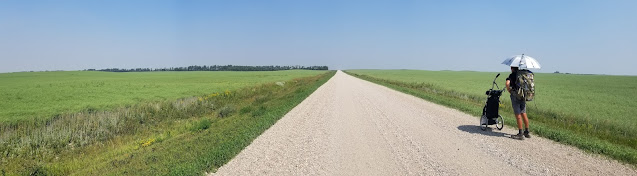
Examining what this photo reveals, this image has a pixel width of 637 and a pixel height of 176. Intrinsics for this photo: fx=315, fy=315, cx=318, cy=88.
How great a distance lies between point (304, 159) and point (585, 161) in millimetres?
5844

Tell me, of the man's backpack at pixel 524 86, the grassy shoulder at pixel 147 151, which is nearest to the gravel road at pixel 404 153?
the grassy shoulder at pixel 147 151

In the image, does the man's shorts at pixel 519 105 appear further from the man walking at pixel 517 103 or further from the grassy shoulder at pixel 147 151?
the grassy shoulder at pixel 147 151

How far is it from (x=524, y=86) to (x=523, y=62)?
65 centimetres

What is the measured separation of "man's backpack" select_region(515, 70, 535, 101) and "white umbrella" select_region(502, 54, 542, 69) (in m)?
0.29

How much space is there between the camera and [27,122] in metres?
14.6

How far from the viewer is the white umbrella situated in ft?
27.7

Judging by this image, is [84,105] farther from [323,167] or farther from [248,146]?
[323,167]

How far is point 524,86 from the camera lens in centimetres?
852

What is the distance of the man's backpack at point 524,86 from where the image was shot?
852 cm

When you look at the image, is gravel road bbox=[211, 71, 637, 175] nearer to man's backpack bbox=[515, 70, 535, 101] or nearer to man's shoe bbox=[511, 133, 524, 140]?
man's shoe bbox=[511, 133, 524, 140]

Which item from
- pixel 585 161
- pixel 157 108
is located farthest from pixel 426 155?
pixel 157 108

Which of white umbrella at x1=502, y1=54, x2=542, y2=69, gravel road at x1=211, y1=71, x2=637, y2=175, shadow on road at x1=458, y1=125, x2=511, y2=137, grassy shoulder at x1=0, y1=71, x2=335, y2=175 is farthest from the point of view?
shadow on road at x1=458, y1=125, x2=511, y2=137

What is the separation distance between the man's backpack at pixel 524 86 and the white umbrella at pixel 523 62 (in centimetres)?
29

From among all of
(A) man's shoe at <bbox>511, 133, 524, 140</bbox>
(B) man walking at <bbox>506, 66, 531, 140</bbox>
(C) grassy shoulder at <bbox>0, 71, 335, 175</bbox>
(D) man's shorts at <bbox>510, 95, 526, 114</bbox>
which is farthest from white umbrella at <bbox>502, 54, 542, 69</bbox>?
(C) grassy shoulder at <bbox>0, 71, 335, 175</bbox>
